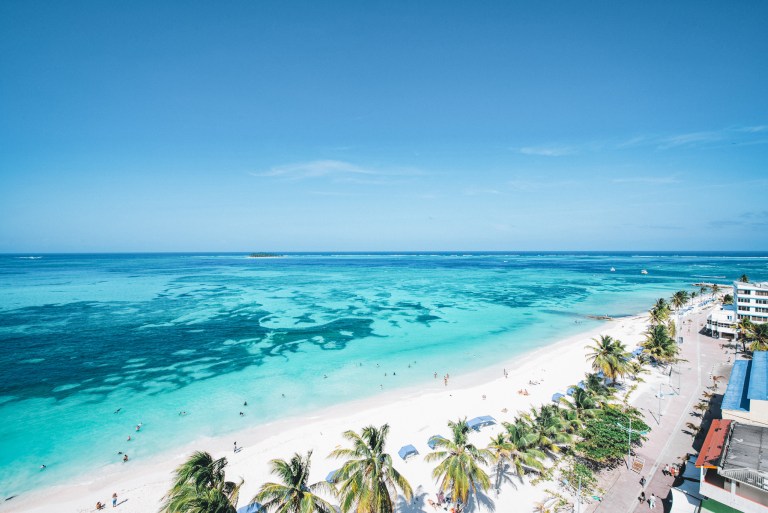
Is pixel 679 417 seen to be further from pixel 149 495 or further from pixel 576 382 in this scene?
pixel 149 495

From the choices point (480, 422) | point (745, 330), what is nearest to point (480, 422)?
point (480, 422)

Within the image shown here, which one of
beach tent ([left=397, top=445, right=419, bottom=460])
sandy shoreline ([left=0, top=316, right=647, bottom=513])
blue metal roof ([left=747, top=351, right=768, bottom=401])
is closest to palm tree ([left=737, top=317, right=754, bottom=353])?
blue metal roof ([left=747, top=351, right=768, bottom=401])

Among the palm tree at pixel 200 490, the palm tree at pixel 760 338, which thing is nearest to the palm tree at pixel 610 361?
the palm tree at pixel 760 338

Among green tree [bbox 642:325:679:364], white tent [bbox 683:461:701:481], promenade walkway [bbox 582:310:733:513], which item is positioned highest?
green tree [bbox 642:325:679:364]

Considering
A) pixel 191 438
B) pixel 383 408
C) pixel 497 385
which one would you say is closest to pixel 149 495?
pixel 191 438

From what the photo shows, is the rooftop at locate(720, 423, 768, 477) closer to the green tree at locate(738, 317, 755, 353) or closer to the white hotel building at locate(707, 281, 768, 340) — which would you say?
the green tree at locate(738, 317, 755, 353)

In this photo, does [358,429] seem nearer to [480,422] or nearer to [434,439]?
[480,422]

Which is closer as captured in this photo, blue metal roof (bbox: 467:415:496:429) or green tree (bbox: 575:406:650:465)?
green tree (bbox: 575:406:650:465)

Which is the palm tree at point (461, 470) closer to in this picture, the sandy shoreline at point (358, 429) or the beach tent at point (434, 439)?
the beach tent at point (434, 439)
